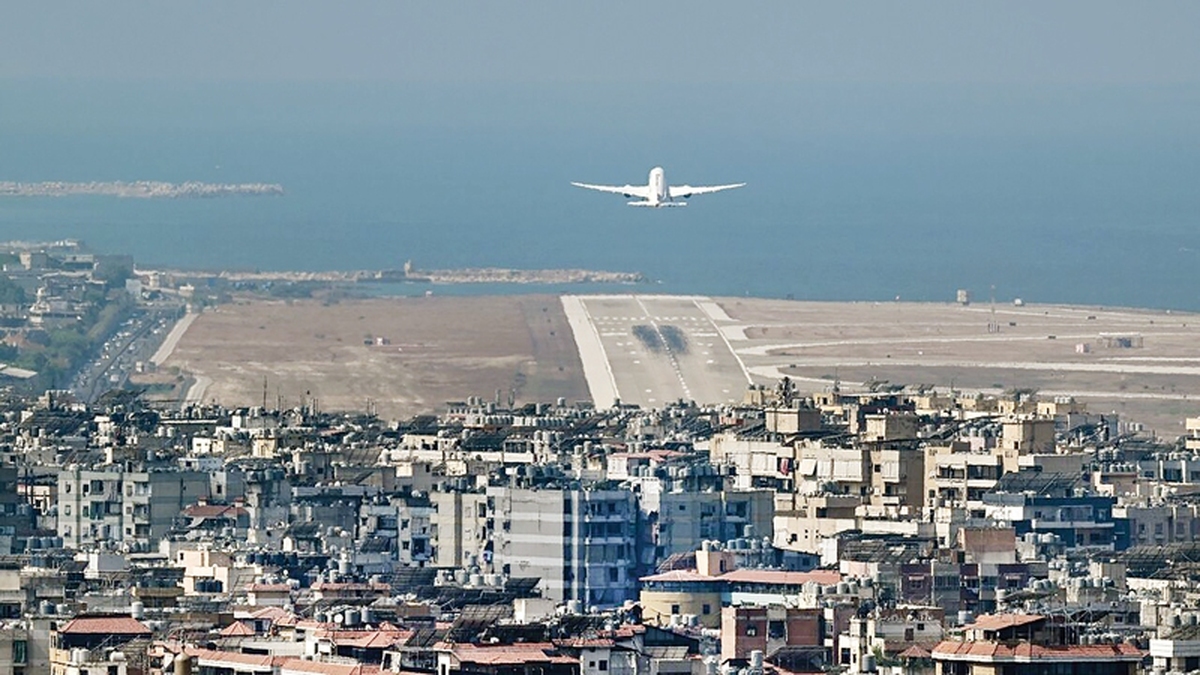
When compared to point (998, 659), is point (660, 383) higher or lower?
higher

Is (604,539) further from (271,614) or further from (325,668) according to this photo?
(325,668)

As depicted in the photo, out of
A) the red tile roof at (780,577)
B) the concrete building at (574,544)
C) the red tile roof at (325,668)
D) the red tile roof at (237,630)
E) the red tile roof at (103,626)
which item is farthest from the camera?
the concrete building at (574,544)

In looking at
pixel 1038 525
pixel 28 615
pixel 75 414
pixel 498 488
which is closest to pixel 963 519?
pixel 1038 525

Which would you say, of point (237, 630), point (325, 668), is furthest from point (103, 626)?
point (325, 668)

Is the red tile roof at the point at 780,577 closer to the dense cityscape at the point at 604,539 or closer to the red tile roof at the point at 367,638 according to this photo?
the dense cityscape at the point at 604,539

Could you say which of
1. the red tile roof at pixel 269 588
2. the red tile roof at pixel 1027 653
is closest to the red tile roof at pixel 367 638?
the red tile roof at pixel 1027 653

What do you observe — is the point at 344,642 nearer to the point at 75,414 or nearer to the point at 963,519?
the point at 963,519

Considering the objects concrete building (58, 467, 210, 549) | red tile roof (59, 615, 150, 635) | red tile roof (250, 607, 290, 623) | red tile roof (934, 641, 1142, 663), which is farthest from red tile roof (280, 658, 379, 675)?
concrete building (58, 467, 210, 549)
